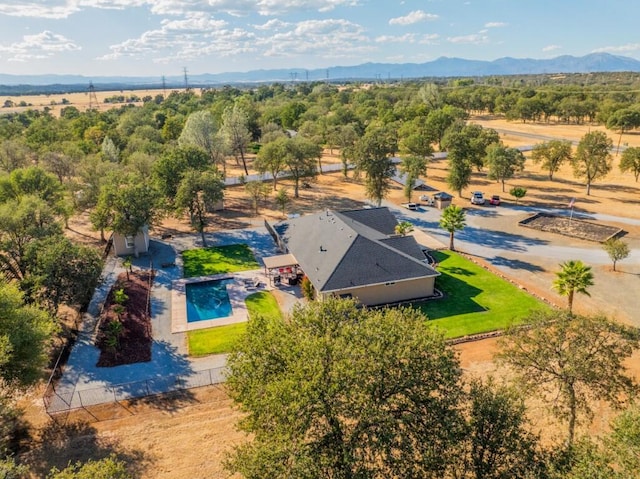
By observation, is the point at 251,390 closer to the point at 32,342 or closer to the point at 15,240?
the point at 32,342

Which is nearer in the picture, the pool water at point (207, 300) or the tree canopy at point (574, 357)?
the tree canopy at point (574, 357)

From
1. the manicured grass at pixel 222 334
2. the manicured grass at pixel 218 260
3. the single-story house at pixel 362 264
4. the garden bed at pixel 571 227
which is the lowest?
the manicured grass at pixel 222 334

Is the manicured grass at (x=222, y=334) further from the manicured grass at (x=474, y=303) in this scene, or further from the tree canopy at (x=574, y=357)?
the tree canopy at (x=574, y=357)

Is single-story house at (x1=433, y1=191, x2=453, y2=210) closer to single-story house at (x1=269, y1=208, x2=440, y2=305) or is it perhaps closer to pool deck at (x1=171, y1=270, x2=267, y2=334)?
single-story house at (x1=269, y1=208, x2=440, y2=305)

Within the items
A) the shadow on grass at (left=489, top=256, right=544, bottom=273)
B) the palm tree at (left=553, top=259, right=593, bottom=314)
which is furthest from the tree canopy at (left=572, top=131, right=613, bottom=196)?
the palm tree at (left=553, top=259, right=593, bottom=314)

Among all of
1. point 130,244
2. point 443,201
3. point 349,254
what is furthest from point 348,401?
point 443,201

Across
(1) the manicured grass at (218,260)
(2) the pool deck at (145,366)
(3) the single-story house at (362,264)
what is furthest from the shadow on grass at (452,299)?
(1) the manicured grass at (218,260)
